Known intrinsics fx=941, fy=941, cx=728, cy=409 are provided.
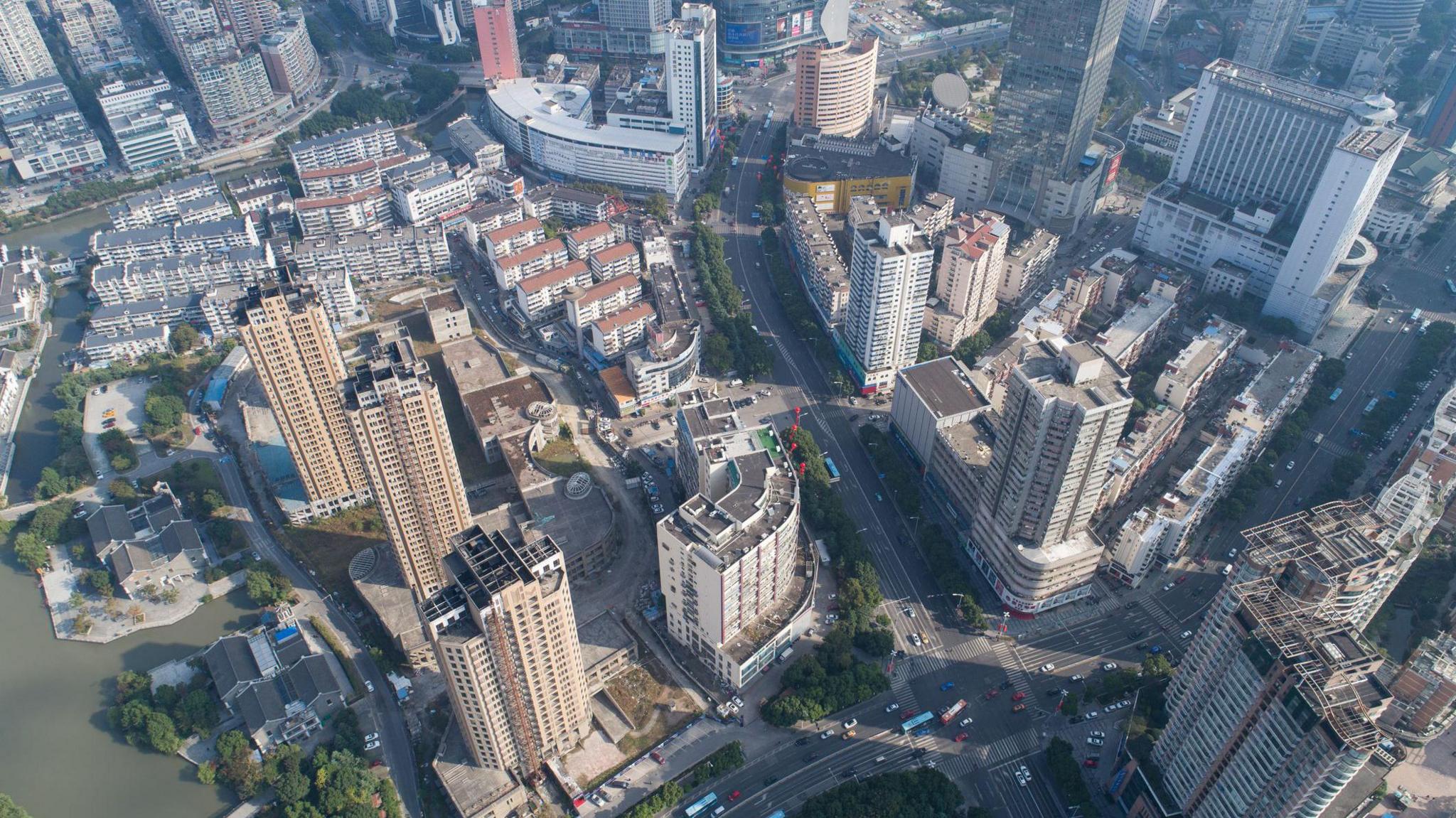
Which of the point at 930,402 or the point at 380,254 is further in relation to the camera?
the point at 380,254

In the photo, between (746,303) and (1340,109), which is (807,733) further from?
(1340,109)

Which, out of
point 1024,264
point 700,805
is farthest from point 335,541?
point 1024,264

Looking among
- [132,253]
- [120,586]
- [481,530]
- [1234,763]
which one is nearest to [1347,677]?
[1234,763]

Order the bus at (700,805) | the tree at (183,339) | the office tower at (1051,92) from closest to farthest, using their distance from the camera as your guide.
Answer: the bus at (700,805), the tree at (183,339), the office tower at (1051,92)

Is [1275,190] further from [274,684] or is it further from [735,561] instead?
[274,684]

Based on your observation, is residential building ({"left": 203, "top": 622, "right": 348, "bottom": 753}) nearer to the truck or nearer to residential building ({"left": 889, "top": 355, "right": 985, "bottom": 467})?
the truck

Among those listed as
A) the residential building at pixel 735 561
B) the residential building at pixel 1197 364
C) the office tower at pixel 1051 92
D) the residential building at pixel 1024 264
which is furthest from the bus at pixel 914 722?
the office tower at pixel 1051 92

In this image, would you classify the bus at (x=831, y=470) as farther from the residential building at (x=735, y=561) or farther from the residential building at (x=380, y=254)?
the residential building at (x=380, y=254)
